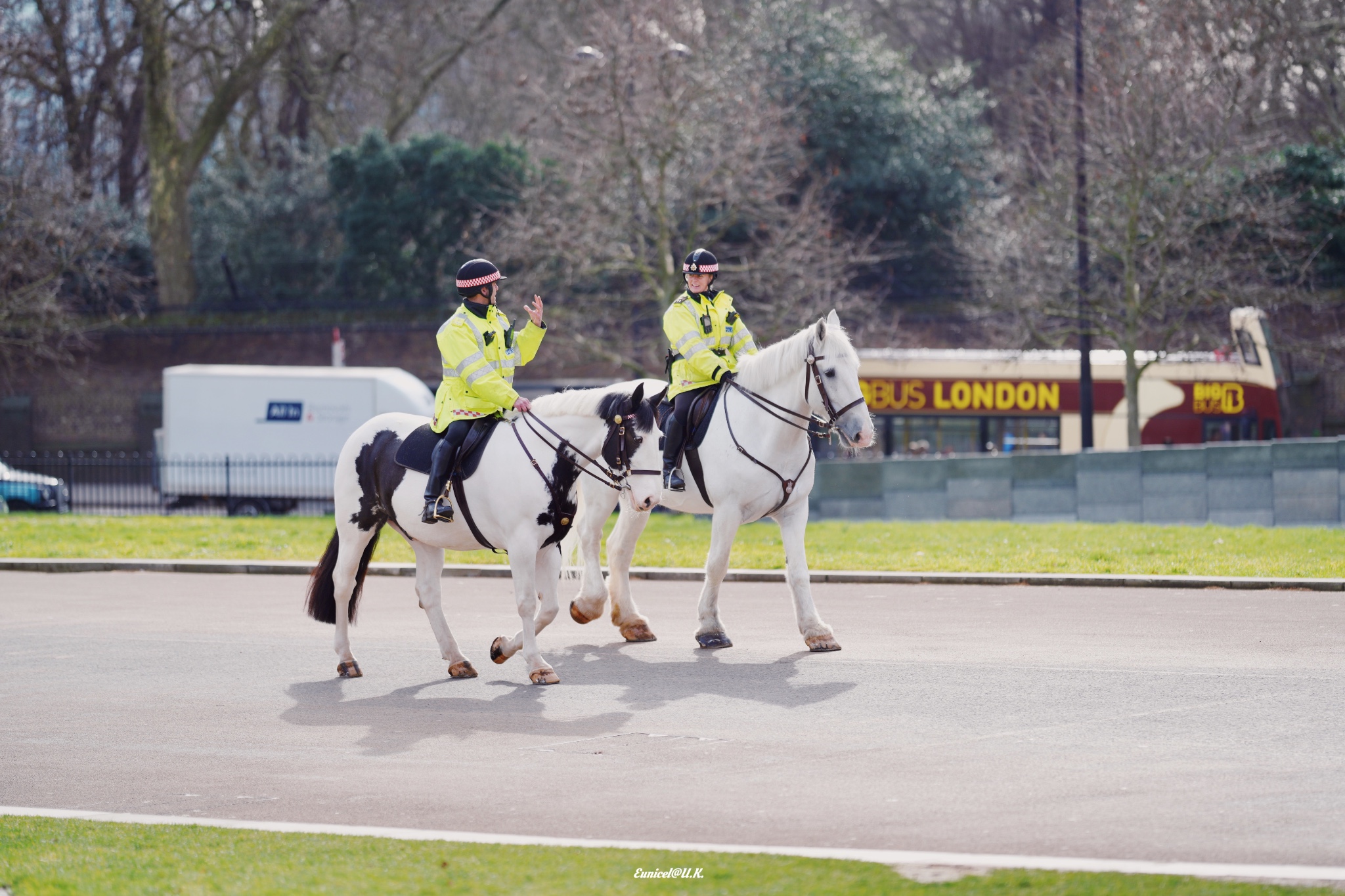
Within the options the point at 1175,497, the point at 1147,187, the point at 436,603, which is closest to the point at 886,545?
the point at 1175,497

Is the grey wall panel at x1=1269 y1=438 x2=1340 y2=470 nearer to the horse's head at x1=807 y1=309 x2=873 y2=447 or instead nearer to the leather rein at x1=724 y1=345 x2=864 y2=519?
the leather rein at x1=724 y1=345 x2=864 y2=519

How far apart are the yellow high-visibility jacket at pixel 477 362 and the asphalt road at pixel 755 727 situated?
5.80 feet

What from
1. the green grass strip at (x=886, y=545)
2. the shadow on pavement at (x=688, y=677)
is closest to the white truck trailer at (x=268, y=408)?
the green grass strip at (x=886, y=545)

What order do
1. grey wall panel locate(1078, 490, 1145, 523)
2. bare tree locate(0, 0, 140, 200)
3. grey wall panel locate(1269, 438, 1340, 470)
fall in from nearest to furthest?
grey wall panel locate(1269, 438, 1340, 470)
grey wall panel locate(1078, 490, 1145, 523)
bare tree locate(0, 0, 140, 200)

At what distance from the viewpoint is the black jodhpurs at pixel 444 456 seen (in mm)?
10164

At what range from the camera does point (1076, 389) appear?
106 feet

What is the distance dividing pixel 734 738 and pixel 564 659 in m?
3.16

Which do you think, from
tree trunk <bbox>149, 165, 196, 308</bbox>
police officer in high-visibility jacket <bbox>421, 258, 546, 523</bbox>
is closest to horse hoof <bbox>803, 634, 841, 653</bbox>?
police officer in high-visibility jacket <bbox>421, 258, 546, 523</bbox>

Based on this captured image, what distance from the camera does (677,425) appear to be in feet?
38.9

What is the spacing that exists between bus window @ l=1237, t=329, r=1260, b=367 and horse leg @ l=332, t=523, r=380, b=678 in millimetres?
26302

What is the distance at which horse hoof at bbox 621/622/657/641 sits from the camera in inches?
475

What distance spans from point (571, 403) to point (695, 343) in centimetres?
190

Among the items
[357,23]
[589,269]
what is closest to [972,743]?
[589,269]

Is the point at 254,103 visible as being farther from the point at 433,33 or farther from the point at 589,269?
the point at 589,269
